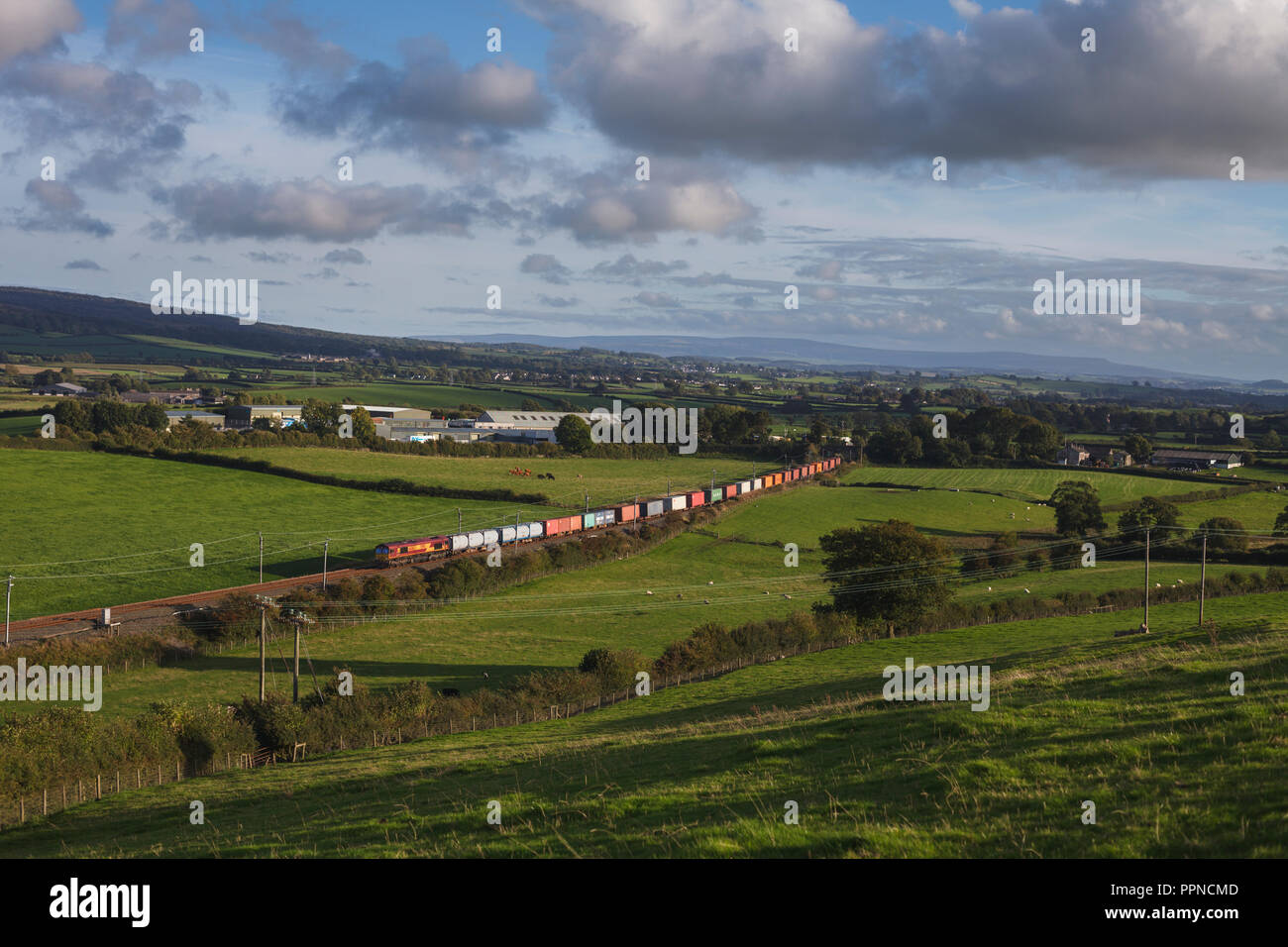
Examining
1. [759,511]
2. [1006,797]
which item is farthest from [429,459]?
[1006,797]

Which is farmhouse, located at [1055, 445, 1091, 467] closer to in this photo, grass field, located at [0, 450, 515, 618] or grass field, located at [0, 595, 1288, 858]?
grass field, located at [0, 450, 515, 618]

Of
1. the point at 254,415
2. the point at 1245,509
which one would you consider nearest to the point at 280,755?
the point at 1245,509

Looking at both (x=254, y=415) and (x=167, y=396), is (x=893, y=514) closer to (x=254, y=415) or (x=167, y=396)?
(x=254, y=415)

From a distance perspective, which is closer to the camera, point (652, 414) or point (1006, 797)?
point (1006, 797)

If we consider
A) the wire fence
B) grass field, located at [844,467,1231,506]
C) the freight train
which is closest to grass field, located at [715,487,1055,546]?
the freight train
